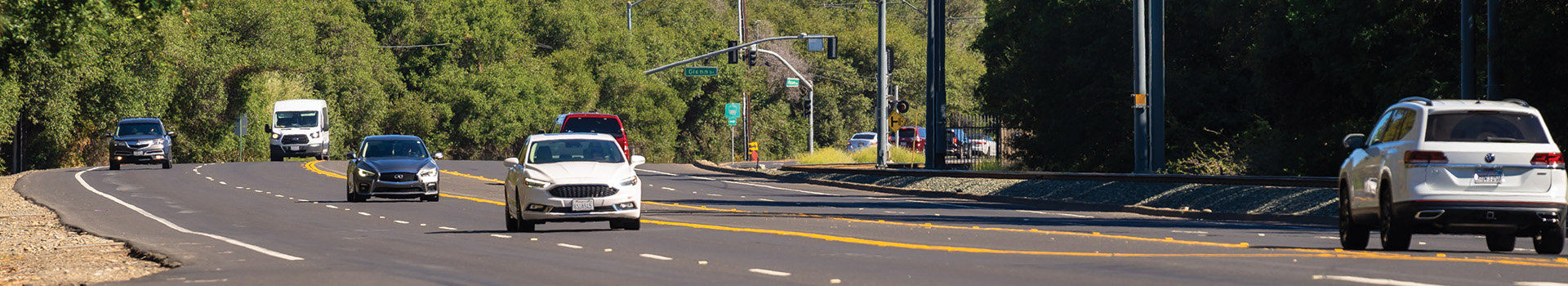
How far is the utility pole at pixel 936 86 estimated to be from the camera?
4275cm

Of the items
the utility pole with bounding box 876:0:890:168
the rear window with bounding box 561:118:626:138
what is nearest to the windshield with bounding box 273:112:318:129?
the utility pole with bounding box 876:0:890:168

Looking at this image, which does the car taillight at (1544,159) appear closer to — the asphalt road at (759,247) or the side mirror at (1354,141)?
the asphalt road at (759,247)

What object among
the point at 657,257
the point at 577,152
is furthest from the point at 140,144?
the point at 657,257

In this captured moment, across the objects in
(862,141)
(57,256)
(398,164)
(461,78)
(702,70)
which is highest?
(461,78)

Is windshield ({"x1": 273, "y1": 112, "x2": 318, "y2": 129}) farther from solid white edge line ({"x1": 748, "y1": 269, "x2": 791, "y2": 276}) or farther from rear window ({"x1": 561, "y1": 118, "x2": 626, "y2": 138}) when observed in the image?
solid white edge line ({"x1": 748, "y1": 269, "x2": 791, "y2": 276})

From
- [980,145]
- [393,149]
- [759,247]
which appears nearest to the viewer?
[759,247]

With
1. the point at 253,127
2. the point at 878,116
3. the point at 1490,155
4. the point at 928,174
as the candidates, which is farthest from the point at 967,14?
the point at 1490,155

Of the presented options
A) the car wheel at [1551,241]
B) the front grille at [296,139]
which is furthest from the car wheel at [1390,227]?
the front grille at [296,139]

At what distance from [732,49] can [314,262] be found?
1964 inches

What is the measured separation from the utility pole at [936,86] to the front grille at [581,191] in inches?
854

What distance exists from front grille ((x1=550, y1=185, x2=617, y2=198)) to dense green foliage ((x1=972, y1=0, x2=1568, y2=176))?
42.8ft

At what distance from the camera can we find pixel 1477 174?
16.1 meters

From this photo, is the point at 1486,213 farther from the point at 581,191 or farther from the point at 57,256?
the point at 57,256

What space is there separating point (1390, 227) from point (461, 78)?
8550 cm
